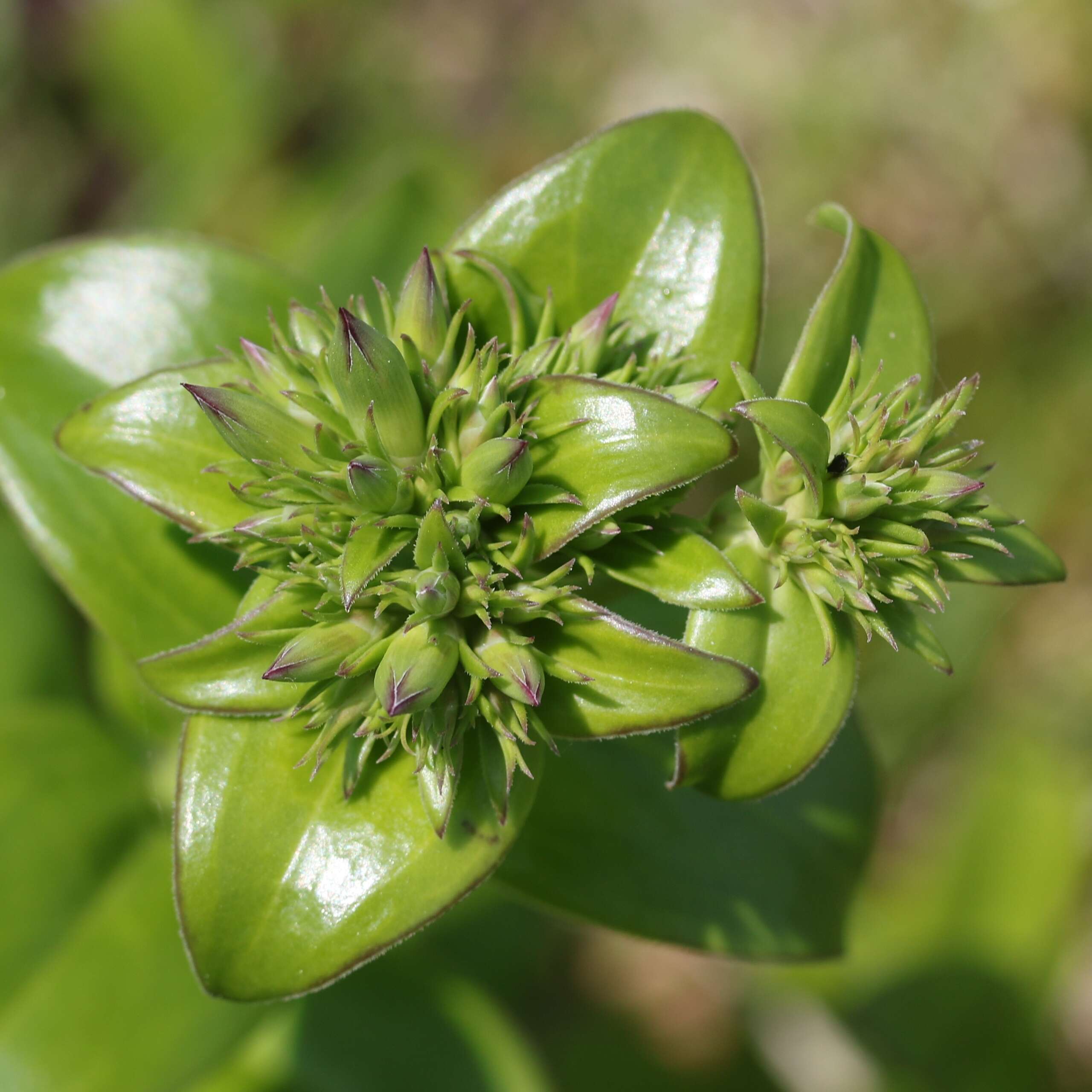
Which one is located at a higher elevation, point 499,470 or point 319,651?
point 499,470

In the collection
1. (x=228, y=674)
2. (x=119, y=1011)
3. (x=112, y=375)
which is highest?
(x=112, y=375)

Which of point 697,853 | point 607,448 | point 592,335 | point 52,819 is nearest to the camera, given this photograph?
point 607,448

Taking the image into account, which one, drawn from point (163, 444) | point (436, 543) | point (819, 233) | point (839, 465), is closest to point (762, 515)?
point (839, 465)

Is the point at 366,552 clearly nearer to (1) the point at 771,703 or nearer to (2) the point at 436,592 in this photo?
(2) the point at 436,592

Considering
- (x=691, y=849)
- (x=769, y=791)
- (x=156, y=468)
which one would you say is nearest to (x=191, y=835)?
(x=156, y=468)

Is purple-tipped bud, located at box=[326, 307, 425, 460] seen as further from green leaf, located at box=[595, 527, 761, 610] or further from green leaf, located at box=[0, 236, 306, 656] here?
green leaf, located at box=[0, 236, 306, 656]

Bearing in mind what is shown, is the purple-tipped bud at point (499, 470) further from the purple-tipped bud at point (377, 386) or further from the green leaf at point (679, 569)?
the green leaf at point (679, 569)
